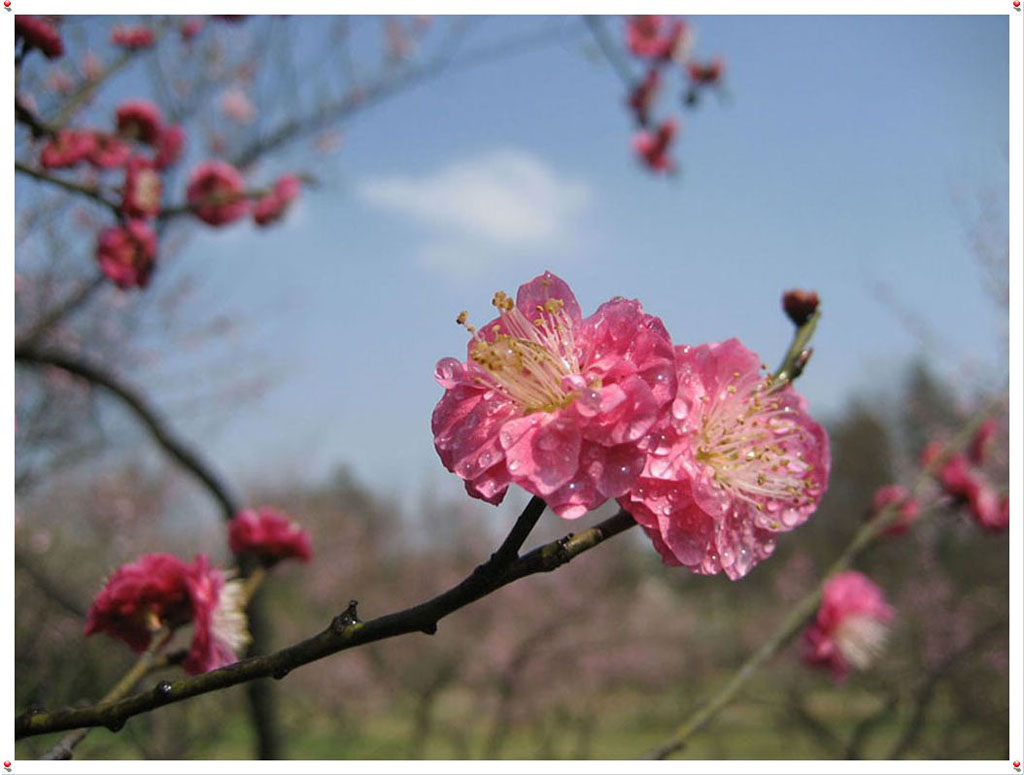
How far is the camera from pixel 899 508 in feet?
3.24

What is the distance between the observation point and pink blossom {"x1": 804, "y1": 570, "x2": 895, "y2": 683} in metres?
1.11

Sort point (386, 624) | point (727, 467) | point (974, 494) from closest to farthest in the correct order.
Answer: point (386, 624) → point (727, 467) → point (974, 494)

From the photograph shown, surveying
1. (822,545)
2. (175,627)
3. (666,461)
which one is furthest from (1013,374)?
(822,545)

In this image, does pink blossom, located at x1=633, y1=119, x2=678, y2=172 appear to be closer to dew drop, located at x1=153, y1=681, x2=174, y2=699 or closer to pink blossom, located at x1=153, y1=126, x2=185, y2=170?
pink blossom, located at x1=153, y1=126, x2=185, y2=170

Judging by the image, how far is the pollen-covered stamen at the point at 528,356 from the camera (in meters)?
0.42

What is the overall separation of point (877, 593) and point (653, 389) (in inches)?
36.8

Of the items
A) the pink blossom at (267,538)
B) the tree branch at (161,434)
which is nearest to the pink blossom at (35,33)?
the pink blossom at (267,538)

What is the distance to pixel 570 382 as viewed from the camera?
404mm

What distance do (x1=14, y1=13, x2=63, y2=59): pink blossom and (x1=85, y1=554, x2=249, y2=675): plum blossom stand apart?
500 mm

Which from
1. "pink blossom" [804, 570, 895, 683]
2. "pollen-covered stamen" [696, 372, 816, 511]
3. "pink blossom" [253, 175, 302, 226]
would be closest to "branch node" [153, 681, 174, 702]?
"pollen-covered stamen" [696, 372, 816, 511]

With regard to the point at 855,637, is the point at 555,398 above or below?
above

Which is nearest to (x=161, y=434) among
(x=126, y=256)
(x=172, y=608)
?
(x=126, y=256)

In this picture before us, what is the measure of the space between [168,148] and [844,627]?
139 cm

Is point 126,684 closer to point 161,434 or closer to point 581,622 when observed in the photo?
point 161,434
